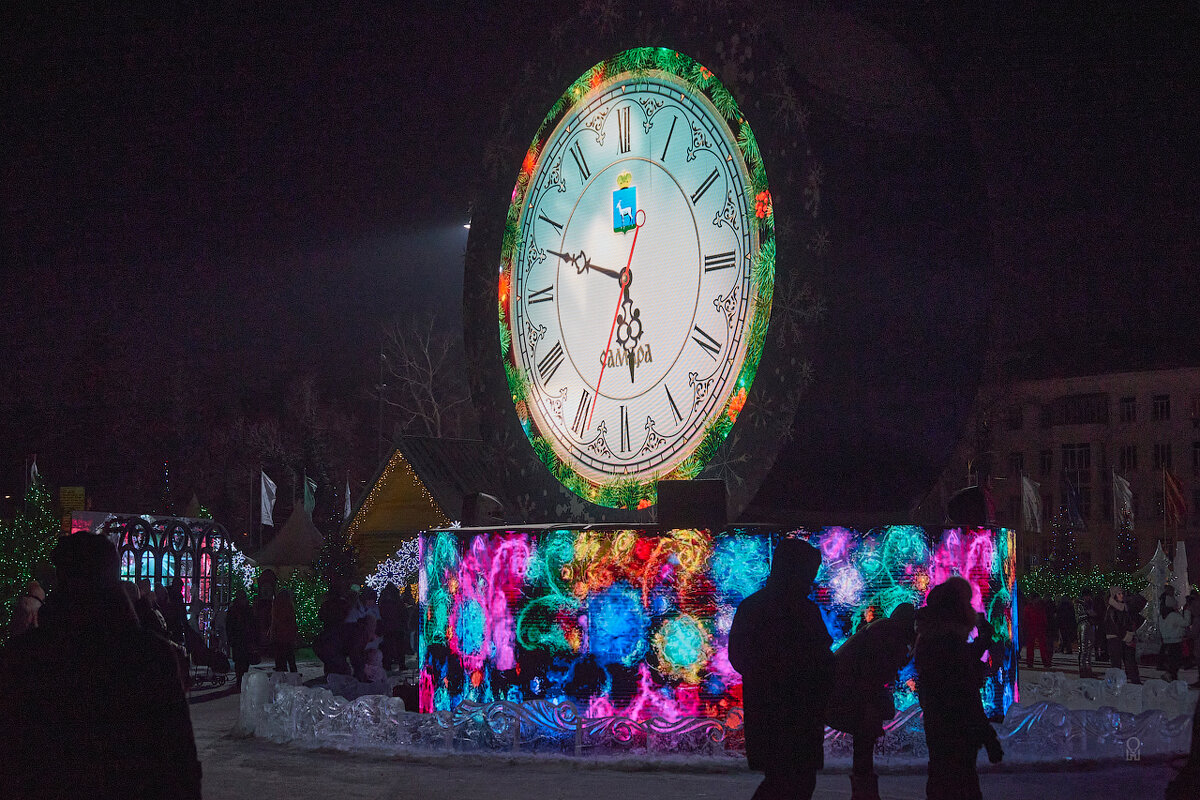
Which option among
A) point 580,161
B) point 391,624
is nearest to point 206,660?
point 391,624

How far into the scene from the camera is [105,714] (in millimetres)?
4504

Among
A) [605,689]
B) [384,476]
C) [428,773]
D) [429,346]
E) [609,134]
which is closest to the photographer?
[428,773]

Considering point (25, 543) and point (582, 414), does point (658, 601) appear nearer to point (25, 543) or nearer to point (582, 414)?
point (582, 414)

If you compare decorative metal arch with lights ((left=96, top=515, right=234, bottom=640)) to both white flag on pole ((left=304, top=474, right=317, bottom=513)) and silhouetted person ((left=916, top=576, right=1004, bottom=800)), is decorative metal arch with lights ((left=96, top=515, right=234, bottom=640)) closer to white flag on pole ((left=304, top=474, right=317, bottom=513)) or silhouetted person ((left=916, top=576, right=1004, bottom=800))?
white flag on pole ((left=304, top=474, right=317, bottom=513))

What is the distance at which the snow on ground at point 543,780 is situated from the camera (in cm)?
1055

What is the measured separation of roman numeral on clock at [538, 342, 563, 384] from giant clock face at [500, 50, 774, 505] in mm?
23

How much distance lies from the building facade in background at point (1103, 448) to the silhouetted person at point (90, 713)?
70964mm

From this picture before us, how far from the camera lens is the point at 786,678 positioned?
21.2 ft

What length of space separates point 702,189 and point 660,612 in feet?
13.6

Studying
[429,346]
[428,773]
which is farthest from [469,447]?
[428,773]

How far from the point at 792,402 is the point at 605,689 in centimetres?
320

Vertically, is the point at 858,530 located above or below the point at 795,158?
below

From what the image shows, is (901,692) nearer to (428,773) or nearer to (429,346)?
(428,773)

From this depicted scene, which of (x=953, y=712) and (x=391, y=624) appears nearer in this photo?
(x=953, y=712)
